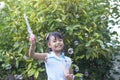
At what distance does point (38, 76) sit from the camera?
4.14 metres

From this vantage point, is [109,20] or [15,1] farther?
[109,20]

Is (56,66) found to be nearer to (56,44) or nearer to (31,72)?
(56,44)

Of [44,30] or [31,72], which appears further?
[44,30]

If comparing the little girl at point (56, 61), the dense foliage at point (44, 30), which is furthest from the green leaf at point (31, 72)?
the little girl at point (56, 61)

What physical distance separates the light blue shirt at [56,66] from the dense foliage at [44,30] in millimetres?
792

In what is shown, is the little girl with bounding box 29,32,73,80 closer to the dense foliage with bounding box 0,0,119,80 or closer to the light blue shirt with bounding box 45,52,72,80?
the light blue shirt with bounding box 45,52,72,80

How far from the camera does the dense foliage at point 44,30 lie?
4047 millimetres

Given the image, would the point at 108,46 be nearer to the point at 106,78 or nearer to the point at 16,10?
the point at 106,78

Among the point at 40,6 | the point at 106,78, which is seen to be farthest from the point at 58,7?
the point at 106,78

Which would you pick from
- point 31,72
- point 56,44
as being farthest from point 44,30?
point 56,44

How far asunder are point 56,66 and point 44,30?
112 centimetres

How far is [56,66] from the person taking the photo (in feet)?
10.1

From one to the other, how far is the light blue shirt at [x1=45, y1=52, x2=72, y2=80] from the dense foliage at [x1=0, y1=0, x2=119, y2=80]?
31.2 inches

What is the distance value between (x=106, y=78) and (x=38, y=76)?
1.20 metres
